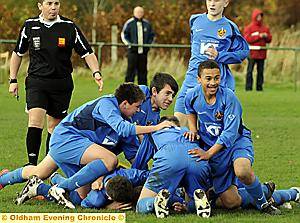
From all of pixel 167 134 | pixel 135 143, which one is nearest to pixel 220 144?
pixel 167 134

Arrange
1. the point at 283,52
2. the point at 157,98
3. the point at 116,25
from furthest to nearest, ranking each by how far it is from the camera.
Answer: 1. the point at 116,25
2. the point at 283,52
3. the point at 157,98

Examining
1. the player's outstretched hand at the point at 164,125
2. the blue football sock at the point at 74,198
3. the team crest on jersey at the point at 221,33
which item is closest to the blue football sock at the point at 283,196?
the player's outstretched hand at the point at 164,125

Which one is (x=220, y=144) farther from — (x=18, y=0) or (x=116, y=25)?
(x=18, y=0)

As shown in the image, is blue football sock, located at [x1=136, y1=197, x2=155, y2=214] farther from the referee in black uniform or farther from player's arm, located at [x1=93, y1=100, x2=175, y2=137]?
the referee in black uniform

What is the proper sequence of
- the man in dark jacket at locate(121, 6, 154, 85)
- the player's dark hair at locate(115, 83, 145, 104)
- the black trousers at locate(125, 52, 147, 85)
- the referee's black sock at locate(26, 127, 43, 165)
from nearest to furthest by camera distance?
the player's dark hair at locate(115, 83, 145, 104), the referee's black sock at locate(26, 127, 43, 165), the black trousers at locate(125, 52, 147, 85), the man in dark jacket at locate(121, 6, 154, 85)

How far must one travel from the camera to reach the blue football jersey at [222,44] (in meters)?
10.6

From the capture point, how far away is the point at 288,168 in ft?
37.5

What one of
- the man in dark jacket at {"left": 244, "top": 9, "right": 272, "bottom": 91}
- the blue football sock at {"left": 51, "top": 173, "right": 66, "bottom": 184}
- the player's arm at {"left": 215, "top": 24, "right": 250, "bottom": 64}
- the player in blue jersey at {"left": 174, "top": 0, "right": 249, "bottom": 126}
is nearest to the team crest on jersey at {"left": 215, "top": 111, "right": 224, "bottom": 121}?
the blue football sock at {"left": 51, "top": 173, "right": 66, "bottom": 184}

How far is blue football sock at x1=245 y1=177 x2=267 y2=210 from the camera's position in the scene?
27.7 feet

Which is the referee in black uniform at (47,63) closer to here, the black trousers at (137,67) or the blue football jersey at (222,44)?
the blue football jersey at (222,44)

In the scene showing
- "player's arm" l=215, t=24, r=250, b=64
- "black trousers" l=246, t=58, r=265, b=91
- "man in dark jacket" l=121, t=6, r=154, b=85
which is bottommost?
"black trousers" l=246, t=58, r=265, b=91

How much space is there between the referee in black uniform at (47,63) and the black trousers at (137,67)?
494 inches

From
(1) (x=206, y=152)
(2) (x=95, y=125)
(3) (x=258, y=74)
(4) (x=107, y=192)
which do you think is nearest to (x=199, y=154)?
(1) (x=206, y=152)

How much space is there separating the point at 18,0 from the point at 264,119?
21.5 metres
